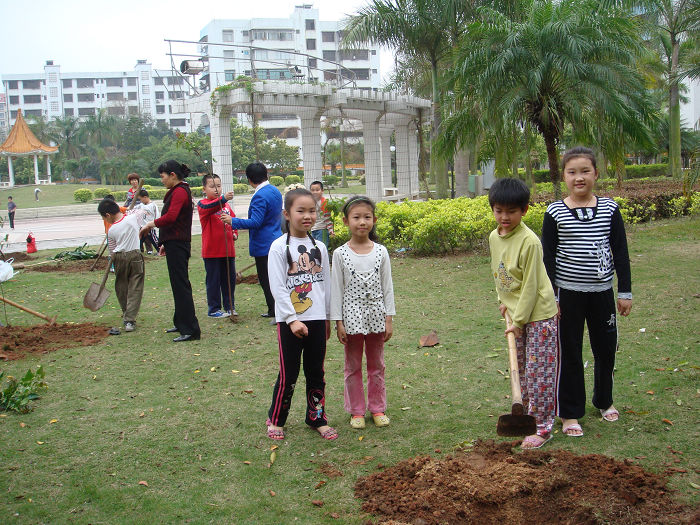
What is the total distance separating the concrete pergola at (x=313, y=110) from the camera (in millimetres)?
16750

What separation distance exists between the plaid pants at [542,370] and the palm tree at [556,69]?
7.63 metres

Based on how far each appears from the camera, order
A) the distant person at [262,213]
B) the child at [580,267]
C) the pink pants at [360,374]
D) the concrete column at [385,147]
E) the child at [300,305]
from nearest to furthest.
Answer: the child at [580,267], the child at [300,305], the pink pants at [360,374], the distant person at [262,213], the concrete column at [385,147]

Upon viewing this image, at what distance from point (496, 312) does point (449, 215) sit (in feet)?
13.9

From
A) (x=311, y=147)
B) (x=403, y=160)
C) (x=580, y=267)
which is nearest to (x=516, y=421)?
(x=580, y=267)

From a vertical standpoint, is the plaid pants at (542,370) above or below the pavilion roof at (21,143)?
below

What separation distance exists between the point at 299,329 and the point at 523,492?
1543mm

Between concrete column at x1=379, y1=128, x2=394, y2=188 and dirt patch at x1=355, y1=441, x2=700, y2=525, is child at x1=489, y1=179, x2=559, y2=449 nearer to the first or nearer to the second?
dirt patch at x1=355, y1=441, x2=700, y2=525

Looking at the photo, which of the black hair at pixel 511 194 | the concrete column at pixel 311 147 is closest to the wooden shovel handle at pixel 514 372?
the black hair at pixel 511 194

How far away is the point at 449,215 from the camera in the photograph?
37.1ft

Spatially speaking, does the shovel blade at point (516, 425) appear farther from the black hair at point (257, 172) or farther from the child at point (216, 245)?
the child at point (216, 245)

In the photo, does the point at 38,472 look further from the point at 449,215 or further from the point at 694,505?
the point at 449,215

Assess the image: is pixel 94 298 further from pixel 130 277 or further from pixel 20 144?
pixel 20 144

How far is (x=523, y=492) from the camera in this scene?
300cm

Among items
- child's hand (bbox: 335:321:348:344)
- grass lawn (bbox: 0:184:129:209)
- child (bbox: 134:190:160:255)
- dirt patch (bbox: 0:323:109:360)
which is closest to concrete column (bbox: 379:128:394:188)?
child (bbox: 134:190:160:255)
